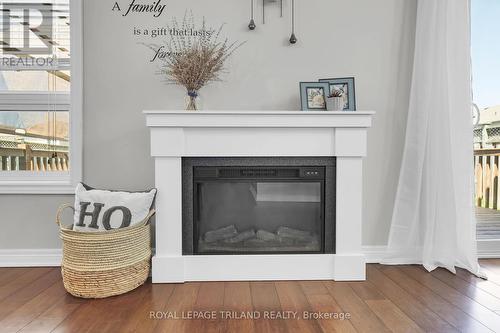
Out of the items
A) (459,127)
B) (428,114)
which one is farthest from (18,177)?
(459,127)

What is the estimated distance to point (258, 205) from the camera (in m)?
2.11

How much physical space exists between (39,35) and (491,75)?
329 centimetres

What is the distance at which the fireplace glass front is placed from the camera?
6.81 ft

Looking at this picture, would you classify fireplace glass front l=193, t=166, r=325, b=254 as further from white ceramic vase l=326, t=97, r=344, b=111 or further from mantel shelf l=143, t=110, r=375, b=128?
white ceramic vase l=326, t=97, r=344, b=111

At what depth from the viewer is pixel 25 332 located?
57.0 inches

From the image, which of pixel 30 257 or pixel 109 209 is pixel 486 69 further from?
pixel 30 257

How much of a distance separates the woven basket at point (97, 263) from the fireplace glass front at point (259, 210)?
1.38 feet

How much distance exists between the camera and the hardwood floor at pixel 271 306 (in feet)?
4.92

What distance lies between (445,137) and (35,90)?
2.80 meters

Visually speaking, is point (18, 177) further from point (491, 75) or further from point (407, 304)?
point (491, 75)

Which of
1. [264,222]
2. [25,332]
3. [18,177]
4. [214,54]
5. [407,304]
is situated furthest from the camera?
[18,177]

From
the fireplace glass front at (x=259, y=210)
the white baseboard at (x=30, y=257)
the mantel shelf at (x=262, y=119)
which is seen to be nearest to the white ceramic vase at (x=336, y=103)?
the mantel shelf at (x=262, y=119)

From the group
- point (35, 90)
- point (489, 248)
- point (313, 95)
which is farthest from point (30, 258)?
point (489, 248)

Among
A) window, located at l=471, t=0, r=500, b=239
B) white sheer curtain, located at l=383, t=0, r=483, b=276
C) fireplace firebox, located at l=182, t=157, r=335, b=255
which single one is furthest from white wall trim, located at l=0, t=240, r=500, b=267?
window, located at l=471, t=0, r=500, b=239
